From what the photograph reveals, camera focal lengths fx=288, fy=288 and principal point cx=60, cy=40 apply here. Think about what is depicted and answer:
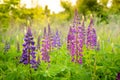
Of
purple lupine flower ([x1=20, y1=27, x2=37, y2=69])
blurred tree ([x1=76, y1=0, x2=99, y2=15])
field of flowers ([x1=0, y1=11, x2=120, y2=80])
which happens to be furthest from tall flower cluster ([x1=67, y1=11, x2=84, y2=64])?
blurred tree ([x1=76, y1=0, x2=99, y2=15])

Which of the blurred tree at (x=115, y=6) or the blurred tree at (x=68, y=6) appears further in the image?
the blurred tree at (x=68, y=6)

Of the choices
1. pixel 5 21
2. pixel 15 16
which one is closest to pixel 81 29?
pixel 5 21

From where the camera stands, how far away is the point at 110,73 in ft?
13.6

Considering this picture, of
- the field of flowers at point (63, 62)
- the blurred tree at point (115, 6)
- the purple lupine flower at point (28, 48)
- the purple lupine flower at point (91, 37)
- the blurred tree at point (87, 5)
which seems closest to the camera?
the purple lupine flower at point (28, 48)

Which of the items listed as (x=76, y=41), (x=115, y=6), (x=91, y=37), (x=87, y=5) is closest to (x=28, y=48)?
(x=76, y=41)

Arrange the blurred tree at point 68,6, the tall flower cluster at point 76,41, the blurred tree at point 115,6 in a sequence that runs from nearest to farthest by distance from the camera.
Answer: the tall flower cluster at point 76,41
the blurred tree at point 115,6
the blurred tree at point 68,6

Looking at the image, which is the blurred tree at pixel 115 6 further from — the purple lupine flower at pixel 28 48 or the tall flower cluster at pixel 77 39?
the purple lupine flower at pixel 28 48

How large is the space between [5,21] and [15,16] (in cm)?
167

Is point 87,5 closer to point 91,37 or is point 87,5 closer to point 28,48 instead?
point 91,37

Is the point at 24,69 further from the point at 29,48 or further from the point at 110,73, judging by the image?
the point at 110,73

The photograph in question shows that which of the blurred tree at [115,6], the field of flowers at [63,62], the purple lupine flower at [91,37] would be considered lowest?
the field of flowers at [63,62]

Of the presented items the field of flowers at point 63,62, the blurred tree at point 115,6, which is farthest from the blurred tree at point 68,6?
the field of flowers at point 63,62

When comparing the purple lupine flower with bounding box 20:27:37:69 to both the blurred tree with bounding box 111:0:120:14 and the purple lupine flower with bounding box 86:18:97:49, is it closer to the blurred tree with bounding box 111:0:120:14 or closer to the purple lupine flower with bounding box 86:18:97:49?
the purple lupine flower with bounding box 86:18:97:49

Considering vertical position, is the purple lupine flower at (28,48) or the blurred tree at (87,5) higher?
the blurred tree at (87,5)
